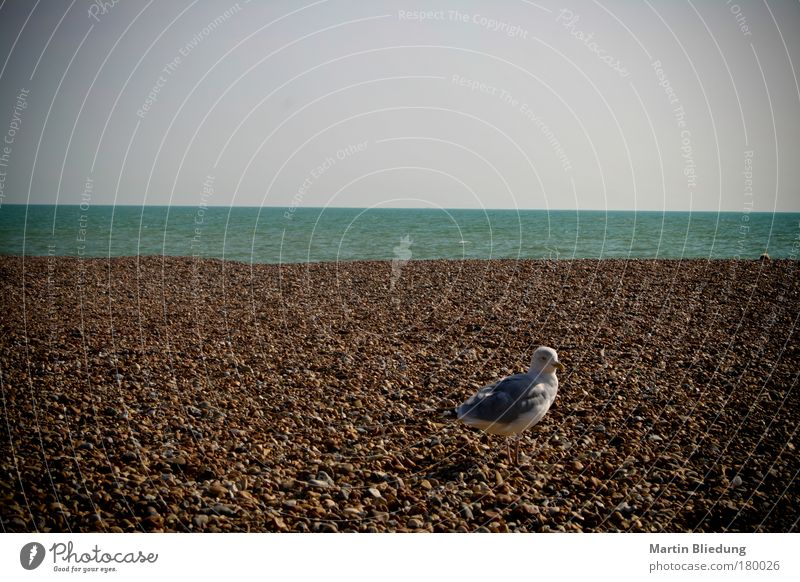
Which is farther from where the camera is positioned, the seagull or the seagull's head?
the seagull's head

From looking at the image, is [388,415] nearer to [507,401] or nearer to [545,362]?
[507,401]

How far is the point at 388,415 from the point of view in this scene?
8.66 meters

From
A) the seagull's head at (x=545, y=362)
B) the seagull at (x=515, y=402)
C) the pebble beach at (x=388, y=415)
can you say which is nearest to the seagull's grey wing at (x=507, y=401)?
the seagull at (x=515, y=402)

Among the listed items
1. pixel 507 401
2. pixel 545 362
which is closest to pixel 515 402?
pixel 507 401

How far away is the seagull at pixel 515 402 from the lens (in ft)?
22.7

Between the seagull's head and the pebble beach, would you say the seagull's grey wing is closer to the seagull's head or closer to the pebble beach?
the seagull's head

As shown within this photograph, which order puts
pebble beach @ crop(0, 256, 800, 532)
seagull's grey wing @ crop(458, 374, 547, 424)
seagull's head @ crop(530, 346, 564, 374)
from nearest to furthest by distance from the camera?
pebble beach @ crop(0, 256, 800, 532) < seagull's grey wing @ crop(458, 374, 547, 424) < seagull's head @ crop(530, 346, 564, 374)

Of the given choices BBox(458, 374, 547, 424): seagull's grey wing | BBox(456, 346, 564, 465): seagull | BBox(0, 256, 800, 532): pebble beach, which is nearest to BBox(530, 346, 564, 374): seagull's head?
BBox(456, 346, 564, 465): seagull

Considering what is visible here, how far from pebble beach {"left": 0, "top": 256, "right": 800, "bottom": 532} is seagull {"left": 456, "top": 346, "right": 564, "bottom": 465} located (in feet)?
1.78

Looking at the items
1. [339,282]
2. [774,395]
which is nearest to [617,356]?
[774,395]

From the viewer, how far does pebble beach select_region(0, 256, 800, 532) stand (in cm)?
619

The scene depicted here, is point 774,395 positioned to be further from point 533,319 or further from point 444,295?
point 444,295

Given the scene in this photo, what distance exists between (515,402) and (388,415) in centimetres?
240

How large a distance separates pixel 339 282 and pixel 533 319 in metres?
8.60
